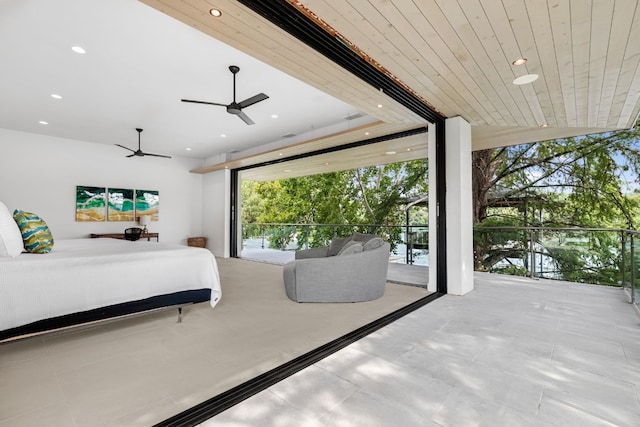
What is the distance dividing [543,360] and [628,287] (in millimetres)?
3136

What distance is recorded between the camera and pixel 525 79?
9.83 ft

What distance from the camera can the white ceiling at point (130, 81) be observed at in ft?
8.75

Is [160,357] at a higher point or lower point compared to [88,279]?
Result: lower

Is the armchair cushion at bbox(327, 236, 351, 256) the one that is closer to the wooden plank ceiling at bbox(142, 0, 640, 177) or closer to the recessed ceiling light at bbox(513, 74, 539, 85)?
the wooden plank ceiling at bbox(142, 0, 640, 177)

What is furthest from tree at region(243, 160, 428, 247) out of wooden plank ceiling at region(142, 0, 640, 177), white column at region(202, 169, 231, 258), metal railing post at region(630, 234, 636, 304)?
wooden plank ceiling at region(142, 0, 640, 177)

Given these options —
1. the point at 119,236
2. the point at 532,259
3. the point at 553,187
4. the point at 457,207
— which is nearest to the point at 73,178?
the point at 119,236

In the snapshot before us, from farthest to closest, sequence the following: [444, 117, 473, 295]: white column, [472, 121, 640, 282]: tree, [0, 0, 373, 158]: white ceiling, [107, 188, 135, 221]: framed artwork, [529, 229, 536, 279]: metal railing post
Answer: [107, 188, 135, 221]: framed artwork → [472, 121, 640, 282]: tree → [529, 229, 536, 279]: metal railing post → [444, 117, 473, 295]: white column → [0, 0, 373, 158]: white ceiling

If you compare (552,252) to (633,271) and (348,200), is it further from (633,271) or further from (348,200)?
(348,200)

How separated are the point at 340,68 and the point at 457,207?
8.45ft

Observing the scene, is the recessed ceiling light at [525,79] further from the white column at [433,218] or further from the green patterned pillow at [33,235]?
the green patterned pillow at [33,235]

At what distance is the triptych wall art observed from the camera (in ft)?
22.0

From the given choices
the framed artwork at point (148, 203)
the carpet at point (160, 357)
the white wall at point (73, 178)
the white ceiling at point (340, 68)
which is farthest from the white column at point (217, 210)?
the carpet at point (160, 357)

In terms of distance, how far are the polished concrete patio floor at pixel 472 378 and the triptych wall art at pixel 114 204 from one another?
7.12m

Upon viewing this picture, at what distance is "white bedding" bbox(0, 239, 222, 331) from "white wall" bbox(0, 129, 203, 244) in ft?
15.8
